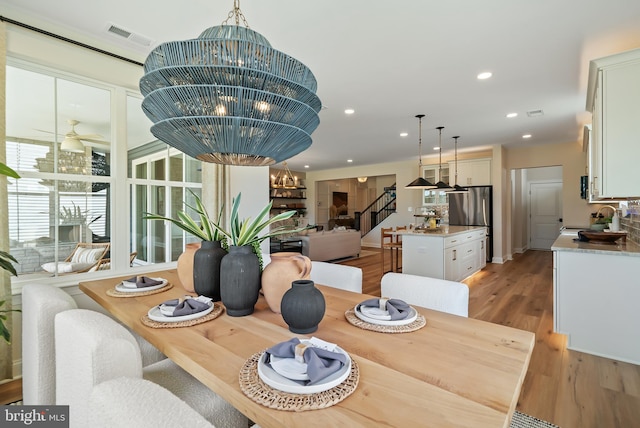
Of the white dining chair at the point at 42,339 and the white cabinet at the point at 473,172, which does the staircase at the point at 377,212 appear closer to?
the white cabinet at the point at 473,172

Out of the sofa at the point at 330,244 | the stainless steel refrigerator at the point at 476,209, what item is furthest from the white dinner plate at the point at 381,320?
the stainless steel refrigerator at the point at 476,209

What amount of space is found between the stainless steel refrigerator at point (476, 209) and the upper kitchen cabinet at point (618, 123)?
4.41m

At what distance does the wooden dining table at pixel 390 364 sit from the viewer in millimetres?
685

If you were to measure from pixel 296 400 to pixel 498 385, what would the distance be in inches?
20.8

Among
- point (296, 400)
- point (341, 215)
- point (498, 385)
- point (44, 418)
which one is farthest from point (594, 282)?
point (341, 215)

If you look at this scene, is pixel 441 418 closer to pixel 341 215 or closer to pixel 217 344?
pixel 217 344

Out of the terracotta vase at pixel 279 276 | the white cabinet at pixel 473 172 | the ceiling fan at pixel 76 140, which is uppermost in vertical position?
the white cabinet at pixel 473 172

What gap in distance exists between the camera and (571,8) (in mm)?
2055

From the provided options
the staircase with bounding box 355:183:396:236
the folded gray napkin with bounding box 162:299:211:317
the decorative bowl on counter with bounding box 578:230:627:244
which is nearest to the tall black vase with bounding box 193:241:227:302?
the folded gray napkin with bounding box 162:299:211:317

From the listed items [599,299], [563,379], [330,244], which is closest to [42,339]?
[563,379]

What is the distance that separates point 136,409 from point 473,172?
7.68 metres

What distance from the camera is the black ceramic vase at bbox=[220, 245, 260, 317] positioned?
4.33ft

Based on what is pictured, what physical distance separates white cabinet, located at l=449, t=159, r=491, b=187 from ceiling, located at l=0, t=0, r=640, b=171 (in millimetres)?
2747

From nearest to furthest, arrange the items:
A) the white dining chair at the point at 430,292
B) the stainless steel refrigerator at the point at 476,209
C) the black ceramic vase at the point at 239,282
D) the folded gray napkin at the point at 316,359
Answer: the folded gray napkin at the point at 316,359, the black ceramic vase at the point at 239,282, the white dining chair at the point at 430,292, the stainless steel refrigerator at the point at 476,209
